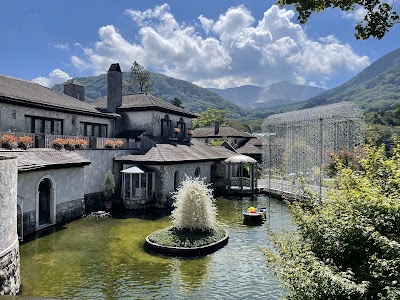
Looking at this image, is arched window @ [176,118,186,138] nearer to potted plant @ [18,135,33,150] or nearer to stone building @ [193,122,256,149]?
potted plant @ [18,135,33,150]

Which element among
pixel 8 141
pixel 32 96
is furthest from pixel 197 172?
pixel 8 141

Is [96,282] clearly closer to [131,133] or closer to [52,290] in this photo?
[52,290]

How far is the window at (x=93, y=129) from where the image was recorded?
95.6ft

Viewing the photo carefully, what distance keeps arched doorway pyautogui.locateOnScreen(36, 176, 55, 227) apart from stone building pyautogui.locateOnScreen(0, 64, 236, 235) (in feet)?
0.19

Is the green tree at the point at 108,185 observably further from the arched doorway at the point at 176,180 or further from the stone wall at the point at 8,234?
the stone wall at the point at 8,234

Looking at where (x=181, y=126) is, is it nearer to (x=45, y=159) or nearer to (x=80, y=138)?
(x=80, y=138)

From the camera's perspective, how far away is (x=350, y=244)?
6.69 meters

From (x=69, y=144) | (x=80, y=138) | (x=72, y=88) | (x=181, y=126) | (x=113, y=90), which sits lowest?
(x=69, y=144)

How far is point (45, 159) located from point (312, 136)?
74.9 feet

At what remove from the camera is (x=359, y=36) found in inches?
264

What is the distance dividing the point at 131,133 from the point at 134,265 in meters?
21.2

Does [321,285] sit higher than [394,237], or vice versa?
[394,237]

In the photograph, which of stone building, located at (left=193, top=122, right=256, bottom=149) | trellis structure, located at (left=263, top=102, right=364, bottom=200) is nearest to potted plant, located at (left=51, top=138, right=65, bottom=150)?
trellis structure, located at (left=263, top=102, right=364, bottom=200)

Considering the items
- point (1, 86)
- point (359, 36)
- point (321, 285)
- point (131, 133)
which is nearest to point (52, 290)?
point (321, 285)
